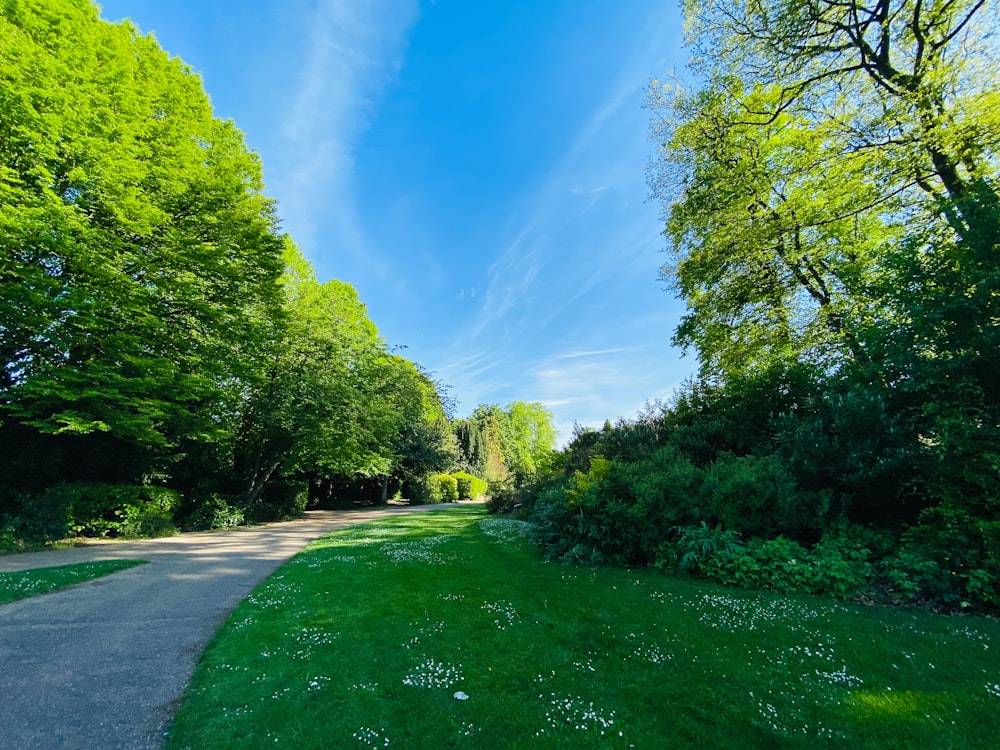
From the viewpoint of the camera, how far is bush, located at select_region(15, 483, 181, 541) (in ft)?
35.2

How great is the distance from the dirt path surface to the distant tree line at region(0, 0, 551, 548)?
3673 mm

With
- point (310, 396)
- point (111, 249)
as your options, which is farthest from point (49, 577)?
point (310, 396)

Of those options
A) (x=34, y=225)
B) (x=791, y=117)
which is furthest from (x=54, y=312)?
(x=791, y=117)

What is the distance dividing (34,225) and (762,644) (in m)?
14.7

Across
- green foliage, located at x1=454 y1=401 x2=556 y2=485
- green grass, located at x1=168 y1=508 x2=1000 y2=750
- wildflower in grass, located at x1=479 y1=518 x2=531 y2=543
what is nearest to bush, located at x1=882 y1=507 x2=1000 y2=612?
green grass, located at x1=168 y1=508 x2=1000 y2=750

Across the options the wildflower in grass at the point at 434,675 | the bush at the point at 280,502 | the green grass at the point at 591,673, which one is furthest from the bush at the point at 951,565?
the bush at the point at 280,502

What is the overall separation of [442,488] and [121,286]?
27.7 meters

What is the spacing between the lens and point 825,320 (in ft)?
41.3

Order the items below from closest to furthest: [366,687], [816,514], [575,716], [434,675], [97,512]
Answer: [575,716]
[366,687]
[434,675]
[816,514]
[97,512]

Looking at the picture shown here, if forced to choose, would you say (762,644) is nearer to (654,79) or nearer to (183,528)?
(654,79)

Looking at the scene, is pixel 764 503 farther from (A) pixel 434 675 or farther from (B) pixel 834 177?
(B) pixel 834 177

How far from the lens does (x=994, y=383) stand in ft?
19.4

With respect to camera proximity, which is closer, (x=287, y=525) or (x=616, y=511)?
(x=616, y=511)

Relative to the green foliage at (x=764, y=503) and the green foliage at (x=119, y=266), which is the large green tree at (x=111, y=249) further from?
the green foliage at (x=764, y=503)
